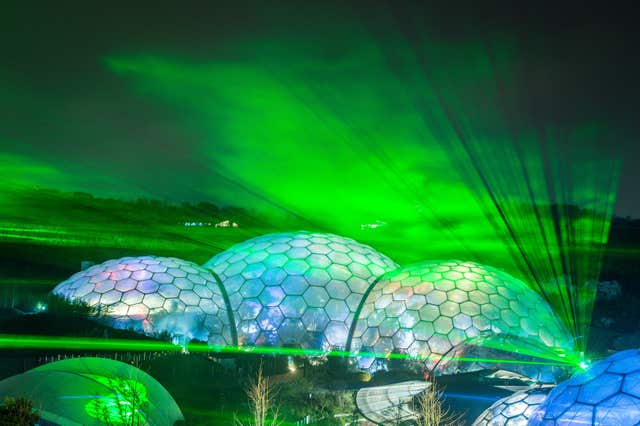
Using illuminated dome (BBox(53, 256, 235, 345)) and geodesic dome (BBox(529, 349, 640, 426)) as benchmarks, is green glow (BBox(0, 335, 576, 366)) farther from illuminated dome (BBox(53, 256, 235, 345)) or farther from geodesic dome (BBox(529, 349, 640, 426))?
geodesic dome (BBox(529, 349, 640, 426))

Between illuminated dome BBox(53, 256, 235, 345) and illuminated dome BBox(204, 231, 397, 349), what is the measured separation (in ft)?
2.24

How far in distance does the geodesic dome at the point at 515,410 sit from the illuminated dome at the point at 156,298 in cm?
959

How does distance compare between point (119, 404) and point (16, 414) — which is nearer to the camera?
point (16, 414)

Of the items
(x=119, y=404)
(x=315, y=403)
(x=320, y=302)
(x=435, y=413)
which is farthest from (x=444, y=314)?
(x=119, y=404)

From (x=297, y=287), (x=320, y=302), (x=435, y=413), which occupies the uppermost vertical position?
(x=297, y=287)

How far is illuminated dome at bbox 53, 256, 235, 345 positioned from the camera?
16656 millimetres

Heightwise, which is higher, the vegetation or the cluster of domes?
the cluster of domes

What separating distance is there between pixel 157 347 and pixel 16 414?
840 cm

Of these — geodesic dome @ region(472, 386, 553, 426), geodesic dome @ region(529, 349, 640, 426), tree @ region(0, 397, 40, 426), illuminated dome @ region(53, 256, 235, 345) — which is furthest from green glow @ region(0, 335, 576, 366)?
geodesic dome @ region(529, 349, 640, 426)

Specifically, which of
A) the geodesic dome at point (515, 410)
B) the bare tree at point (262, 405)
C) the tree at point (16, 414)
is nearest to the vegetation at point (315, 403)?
the bare tree at point (262, 405)

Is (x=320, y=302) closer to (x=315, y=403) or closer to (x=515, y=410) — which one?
(x=315, y=403)

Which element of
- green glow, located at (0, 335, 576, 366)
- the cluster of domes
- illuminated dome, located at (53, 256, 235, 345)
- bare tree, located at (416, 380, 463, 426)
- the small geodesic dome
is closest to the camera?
the small geodesic dome

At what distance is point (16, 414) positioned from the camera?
25.2 feet

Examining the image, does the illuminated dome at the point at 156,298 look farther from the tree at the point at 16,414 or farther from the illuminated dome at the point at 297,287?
the tree at the point at 16,414
